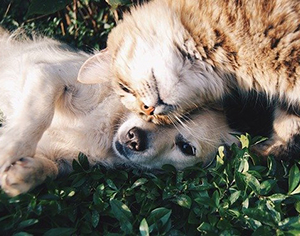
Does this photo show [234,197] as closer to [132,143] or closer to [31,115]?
[132,143]

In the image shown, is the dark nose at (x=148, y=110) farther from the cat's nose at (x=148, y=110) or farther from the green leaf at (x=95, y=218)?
the green leaf at (x=95, y=218)

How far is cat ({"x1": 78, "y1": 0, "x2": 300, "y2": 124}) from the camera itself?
229cm

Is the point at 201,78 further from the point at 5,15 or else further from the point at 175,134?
the point at 5,15

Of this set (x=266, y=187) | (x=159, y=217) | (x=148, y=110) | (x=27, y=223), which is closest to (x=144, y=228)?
(x=159, y=217)

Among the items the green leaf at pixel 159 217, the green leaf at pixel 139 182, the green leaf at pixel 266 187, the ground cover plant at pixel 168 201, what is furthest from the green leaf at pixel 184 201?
the green leaf at pixel 266 187

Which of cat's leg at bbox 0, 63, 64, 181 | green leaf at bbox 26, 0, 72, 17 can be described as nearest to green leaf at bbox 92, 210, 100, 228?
cat's leg at bbox 0, 63, 64, 181

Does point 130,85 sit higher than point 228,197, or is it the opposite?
point 130,85

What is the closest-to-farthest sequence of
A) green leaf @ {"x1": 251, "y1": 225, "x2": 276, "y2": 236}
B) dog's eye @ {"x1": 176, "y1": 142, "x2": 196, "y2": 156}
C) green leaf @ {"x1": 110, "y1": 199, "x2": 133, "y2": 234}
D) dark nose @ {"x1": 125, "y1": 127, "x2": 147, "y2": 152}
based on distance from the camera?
1. green leaf @ {"x1": 251, "y1": 225, "x2": 276, "y2": 236}
2. green leaf @ {"x1": 110, "y1": 199, "x2": 133, "y2": 234}
3. dark nose @ {"x1": 125, "y1": 127, "x2": 147, "y2": 152}
4. dog's eye @ {"x1": 176, "y1": 142, "x2": 196, "y2": 156}

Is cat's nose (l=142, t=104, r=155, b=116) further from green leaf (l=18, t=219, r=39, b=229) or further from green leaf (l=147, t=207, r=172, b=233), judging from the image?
green leaf (l=18, t=219, r=39, b=229)

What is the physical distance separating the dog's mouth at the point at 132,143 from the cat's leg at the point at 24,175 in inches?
19.3

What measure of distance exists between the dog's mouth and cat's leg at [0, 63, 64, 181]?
445 mm

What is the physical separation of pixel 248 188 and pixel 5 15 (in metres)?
2.90

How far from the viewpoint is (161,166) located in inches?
112


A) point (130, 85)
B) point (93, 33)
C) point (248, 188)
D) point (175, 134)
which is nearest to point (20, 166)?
point (130, 85)
